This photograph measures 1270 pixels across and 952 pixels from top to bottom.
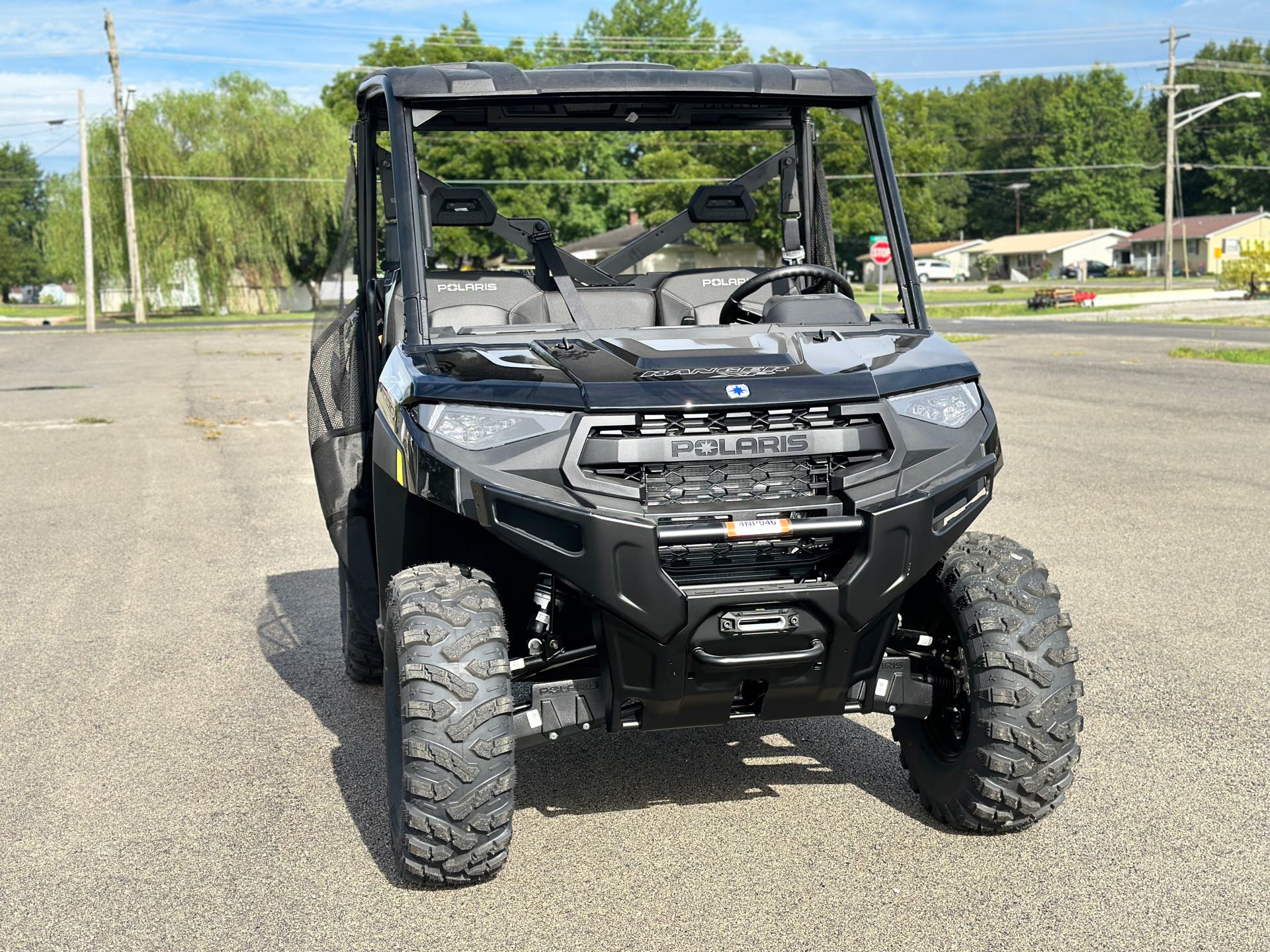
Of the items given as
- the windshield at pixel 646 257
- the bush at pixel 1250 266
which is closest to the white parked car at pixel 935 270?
the bush at pixel 1250 266

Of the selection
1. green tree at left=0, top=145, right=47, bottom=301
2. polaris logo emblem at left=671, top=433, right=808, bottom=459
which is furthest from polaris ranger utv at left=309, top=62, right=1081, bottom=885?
green tree at left=0, top=145, right=47, bottom=301

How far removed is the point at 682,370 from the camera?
3822 millimetres

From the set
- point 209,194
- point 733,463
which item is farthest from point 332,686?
point 209,194

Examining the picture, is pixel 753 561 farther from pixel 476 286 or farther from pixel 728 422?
pixel 476 286

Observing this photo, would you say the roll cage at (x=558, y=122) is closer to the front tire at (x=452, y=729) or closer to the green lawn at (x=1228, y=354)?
the front tire at (x=452, y=729)

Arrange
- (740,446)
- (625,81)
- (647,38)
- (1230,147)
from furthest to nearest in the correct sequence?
(1230,147), (647,38), (625,81), (740,446)

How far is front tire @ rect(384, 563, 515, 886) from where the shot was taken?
12.2ft

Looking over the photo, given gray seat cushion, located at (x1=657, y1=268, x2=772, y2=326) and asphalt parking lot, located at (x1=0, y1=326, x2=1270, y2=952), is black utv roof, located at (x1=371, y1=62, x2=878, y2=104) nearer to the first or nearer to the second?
gray seat cushion, located at (x1=657, y1=268, x2=772, y2=326)

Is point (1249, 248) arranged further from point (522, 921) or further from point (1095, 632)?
point (522, 921)

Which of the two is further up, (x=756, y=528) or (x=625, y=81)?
(x=625, y=81)

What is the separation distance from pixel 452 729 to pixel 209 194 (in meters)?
56.7

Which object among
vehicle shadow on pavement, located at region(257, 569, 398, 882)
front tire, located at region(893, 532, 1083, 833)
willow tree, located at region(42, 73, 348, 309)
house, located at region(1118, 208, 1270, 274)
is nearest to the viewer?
front tire, located at region(893, 532, 1083, 833)

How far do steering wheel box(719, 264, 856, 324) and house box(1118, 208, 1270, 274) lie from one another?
93772 mm

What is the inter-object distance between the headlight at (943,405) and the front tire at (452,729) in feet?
4.22
